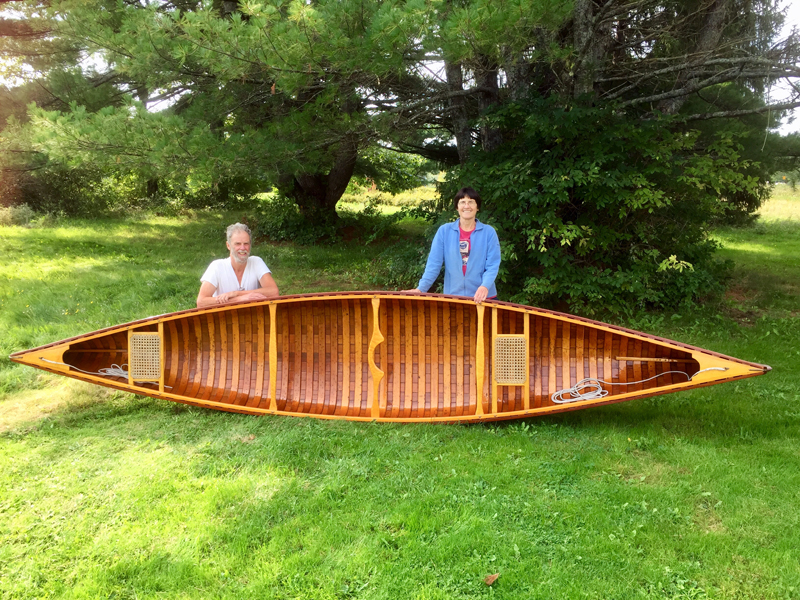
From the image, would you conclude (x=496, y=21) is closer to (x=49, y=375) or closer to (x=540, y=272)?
(x=540, y=272)

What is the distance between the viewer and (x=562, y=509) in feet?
9.62

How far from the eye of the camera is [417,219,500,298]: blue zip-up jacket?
403 cm

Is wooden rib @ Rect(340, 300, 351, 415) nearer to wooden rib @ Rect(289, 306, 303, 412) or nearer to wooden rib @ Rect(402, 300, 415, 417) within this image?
wooden rib @ Rect(289, 306, 303, 412)

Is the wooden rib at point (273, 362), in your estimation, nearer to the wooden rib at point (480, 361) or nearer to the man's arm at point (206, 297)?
the man's arm at point (206, 297)

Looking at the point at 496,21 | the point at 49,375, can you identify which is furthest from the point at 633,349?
the point at 49,375

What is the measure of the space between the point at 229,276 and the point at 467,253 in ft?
5.99

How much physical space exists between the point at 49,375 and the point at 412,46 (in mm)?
4369

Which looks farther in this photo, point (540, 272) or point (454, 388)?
point (540, 272)

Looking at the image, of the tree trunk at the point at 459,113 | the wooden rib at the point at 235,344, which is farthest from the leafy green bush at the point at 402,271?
the wooden rib at the point at 235,344

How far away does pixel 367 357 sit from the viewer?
4496 millimetres

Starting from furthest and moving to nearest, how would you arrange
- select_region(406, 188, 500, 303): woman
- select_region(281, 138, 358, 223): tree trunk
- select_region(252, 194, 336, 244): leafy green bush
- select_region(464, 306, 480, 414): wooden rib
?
select_region(281, 138, 358, 223): tree trunk
select_region(252, 194, 336, 244): leafy green bush
select_region(464, 306, 480, 414): wooden rib
select_region(406, 188, 500, 303): woman

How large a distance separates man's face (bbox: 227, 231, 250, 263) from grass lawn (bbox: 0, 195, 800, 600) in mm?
1220

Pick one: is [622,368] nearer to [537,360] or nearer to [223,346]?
[537,360]

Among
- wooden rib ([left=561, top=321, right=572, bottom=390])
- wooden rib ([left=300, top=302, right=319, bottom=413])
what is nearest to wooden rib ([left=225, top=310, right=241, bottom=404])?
wooden rib ([left=300, top=302, right=319, bottom=413])
